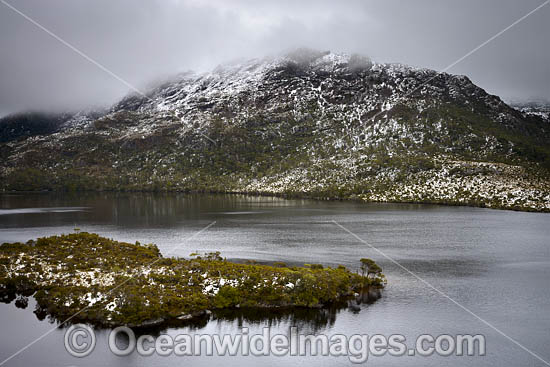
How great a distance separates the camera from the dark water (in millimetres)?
39062

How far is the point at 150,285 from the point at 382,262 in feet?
135

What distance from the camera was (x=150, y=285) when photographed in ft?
169

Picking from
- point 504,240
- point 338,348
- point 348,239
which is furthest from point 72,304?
point 504,240

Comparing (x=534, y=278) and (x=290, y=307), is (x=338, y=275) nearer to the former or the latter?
(x=290, y=307)

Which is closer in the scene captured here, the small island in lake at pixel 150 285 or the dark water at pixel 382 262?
the dark water at pixel 382 262

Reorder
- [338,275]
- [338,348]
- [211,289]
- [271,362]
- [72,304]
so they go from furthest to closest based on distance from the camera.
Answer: [338,275] → [211,289] → [72,304] → [338,348] → [271,362]

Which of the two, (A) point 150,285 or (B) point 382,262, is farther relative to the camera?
(B) point 382,262

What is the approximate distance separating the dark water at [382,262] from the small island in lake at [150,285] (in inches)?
112

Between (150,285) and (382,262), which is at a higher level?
(150,285)

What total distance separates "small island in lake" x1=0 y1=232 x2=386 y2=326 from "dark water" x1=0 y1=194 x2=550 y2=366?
284cm

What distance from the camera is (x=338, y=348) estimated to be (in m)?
39.8

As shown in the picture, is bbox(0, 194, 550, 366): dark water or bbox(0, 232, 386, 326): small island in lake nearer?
bbox(0, 194, 550, 366): dark water

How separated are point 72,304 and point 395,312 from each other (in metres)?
38.6

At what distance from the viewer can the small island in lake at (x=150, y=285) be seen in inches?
1837
